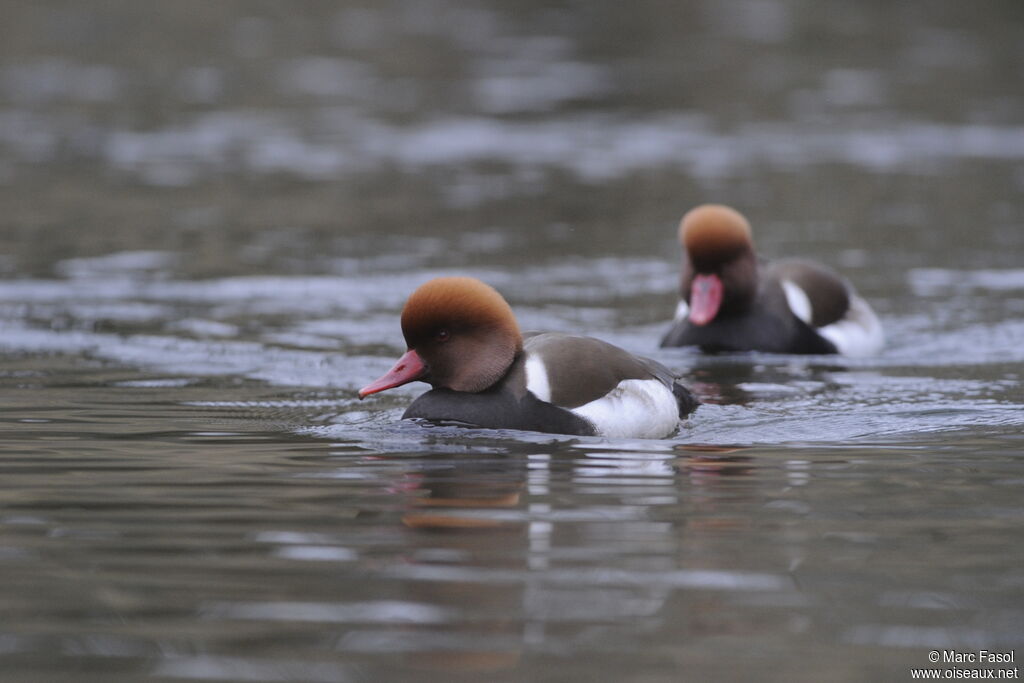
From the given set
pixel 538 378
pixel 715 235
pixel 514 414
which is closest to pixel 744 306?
pixel 715 235

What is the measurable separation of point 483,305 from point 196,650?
342 cm

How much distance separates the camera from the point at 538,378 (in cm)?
804

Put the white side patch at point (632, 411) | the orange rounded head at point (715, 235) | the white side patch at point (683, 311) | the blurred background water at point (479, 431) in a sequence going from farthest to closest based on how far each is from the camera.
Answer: the white side patch at point (683, 311) < the orange rounded head at point (715, 235) < the white side patch at point (632, 411) < the blurred background water at point (479, 431)

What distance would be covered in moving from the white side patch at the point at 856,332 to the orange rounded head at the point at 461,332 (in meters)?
4.07

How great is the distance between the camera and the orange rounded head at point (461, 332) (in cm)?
795

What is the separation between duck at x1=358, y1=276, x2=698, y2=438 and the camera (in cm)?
796

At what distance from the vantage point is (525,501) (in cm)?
665

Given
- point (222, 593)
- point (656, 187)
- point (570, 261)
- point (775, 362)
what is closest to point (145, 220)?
point (570, 261)

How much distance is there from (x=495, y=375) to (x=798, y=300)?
14.0ft

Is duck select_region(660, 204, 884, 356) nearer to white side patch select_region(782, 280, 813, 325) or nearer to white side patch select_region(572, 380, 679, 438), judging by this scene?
white side patch select_region(782, 280, 813, 325)

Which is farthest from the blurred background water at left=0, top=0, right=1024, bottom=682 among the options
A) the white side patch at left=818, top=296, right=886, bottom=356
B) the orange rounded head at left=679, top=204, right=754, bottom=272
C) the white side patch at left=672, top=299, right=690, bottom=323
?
the orange rounded head at left=679, top=204, right=754, bottom=272

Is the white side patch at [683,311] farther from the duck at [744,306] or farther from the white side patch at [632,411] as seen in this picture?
the white side patch at [632,411]

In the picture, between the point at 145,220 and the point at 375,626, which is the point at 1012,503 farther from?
the point at 145,220

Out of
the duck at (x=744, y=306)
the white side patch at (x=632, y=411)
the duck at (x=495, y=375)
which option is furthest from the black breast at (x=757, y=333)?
the duck at (x=495, y=375)
